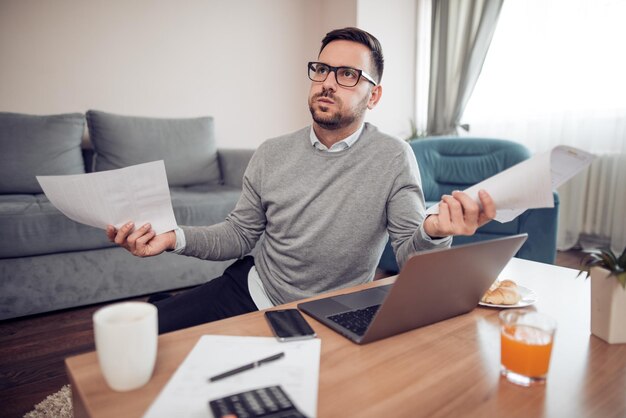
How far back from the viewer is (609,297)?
2.15 ft

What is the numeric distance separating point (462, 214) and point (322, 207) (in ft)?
1.44

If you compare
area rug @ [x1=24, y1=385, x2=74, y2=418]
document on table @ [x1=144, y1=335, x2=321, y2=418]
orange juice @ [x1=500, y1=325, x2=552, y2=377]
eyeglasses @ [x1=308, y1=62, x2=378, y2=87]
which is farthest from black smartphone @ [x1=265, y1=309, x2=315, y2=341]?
area rug @ [x1=24, y1=385, x2=74, y2=418]

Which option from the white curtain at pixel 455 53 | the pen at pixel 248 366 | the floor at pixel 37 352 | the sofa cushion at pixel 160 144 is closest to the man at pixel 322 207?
the pen at pixel 248 366

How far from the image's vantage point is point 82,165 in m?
2.42

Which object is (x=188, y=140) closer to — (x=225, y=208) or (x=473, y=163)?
(x=225, y=208)

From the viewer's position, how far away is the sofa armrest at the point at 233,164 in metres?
2.62

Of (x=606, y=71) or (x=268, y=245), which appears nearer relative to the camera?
(x=268, y=245)

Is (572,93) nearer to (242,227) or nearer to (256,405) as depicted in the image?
(242,227)

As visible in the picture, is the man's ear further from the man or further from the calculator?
the calculator

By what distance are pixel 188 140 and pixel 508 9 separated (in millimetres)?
2465

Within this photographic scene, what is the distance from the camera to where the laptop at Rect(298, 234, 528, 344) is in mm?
565

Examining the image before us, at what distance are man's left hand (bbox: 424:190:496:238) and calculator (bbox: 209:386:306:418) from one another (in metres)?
0.43

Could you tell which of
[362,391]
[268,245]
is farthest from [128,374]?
[268,245]

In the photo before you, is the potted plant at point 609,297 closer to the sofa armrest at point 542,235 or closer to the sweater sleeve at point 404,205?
the sweater sleeve at point 404,205
